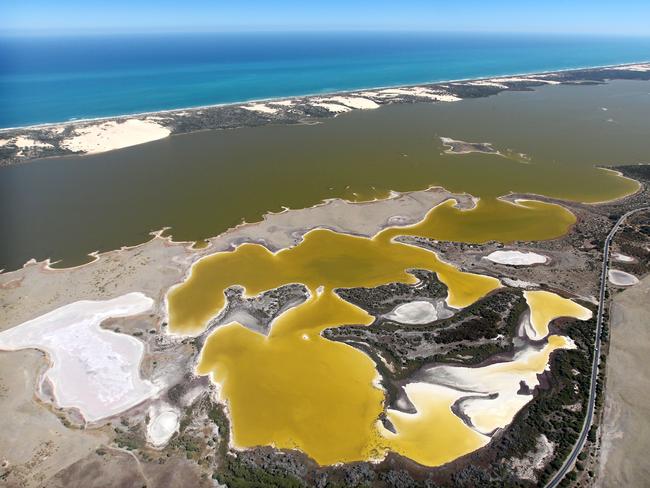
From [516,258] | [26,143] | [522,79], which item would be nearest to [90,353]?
[516,258]

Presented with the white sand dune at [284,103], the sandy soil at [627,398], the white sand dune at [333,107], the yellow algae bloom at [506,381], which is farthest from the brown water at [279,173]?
the yellow algae bloom at [506,381]

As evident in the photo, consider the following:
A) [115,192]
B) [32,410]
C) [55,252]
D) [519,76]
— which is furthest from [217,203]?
[519,76]

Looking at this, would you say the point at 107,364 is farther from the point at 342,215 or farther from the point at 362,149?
the point at 362,149

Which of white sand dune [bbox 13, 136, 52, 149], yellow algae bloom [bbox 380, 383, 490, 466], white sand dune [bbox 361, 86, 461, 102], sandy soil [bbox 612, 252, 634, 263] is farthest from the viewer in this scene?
white sand dune [bbox 361, 86, 461, 102]

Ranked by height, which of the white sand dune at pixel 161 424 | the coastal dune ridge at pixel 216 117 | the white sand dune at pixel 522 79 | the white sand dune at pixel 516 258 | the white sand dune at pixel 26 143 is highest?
the white sand dune at pixel 522 79

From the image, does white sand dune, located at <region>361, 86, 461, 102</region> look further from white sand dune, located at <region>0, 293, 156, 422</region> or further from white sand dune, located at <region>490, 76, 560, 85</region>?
white sand dune, located at <region>0, 293, 156, 422</region>

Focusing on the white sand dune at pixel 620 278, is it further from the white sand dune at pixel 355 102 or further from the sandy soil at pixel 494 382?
the white sand dune at pixel 355 102

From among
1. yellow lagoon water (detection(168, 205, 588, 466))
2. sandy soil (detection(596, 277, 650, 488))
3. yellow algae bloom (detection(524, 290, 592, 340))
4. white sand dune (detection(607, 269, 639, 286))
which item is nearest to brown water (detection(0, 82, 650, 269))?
yellow lagoon water (detection(168, 205, 588, 466))
